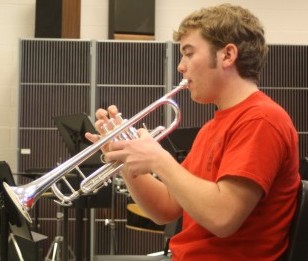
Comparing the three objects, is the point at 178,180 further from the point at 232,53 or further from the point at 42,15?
the point at 42,15

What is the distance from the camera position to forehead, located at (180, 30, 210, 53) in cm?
151

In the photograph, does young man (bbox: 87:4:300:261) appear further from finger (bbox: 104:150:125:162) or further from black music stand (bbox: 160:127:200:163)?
black music stand (bbox: 160:127:200:163)

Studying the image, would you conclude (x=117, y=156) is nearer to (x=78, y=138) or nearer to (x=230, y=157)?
(x=230, y=157)

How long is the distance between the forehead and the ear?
0.19ft

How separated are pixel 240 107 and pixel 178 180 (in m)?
0.30

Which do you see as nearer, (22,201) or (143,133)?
(143,133)

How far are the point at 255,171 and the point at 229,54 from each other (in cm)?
37

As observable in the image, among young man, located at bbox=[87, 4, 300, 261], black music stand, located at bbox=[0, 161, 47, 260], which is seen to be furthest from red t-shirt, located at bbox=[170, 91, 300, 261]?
black music stand, located at bbox=[0, 161, 47, 260]

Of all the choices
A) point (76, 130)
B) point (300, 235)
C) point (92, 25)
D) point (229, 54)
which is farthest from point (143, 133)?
point (92, 25)

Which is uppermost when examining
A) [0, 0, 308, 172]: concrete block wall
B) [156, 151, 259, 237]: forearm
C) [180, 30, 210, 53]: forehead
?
[0, 0, 308, 172]: concrete block wall

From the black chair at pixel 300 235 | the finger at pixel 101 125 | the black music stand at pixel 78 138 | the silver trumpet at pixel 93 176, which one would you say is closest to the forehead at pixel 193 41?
the silver trumpet at pixel 93 176

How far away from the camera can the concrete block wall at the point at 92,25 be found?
5637 mm

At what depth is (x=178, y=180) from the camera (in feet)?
4.46

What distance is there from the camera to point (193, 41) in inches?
60.2
